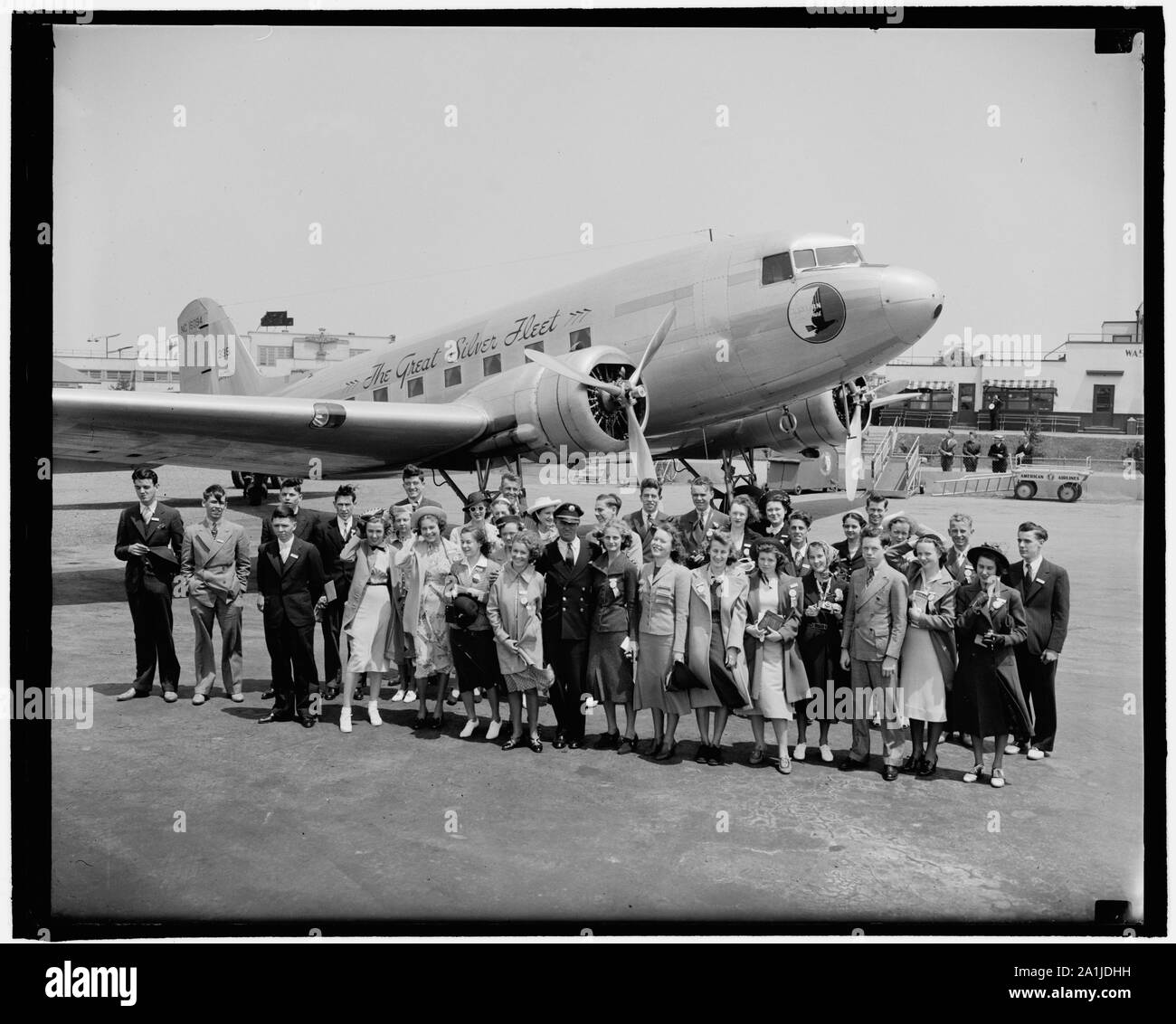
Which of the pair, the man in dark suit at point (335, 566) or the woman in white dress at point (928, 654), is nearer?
the woman in white dress at point (928, 654)

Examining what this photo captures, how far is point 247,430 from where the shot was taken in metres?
13.5

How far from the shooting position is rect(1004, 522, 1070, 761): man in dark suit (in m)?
6.42

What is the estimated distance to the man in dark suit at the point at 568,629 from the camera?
22.6ft

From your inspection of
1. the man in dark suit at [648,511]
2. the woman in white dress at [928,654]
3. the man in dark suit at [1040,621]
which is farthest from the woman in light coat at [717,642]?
the man in dark suit at [1040,621]

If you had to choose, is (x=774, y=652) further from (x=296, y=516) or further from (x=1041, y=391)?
(x=1041, y=391)

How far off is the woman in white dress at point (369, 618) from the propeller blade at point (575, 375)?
18.5 feet

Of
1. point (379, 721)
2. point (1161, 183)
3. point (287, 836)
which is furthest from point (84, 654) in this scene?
point (1161, 183)

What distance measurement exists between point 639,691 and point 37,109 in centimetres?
550

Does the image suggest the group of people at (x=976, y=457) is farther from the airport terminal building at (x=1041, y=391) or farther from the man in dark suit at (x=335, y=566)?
the man in dark suit at (x=335, y=566)

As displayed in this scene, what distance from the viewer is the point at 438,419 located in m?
14.0
